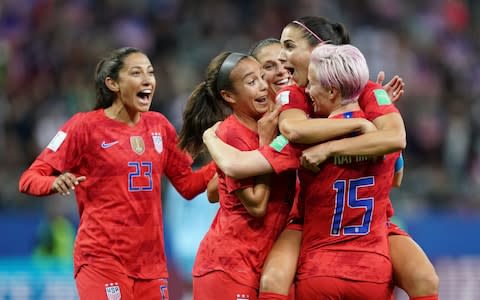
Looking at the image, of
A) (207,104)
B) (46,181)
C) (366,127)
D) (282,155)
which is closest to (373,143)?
(366,127)

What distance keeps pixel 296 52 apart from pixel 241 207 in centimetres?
93

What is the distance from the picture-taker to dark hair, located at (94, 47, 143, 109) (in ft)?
21.8

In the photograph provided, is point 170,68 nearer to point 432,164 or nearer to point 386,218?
point 432,164

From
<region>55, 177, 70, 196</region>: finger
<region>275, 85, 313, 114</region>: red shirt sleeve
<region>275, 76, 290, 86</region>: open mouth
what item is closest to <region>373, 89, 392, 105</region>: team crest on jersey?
<region>275, 85, 313, 114</region>: red shirt sleeve

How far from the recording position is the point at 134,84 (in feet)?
21.5

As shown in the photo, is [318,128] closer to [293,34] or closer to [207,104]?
[293,34]

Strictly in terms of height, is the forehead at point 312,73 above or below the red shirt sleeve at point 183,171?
above

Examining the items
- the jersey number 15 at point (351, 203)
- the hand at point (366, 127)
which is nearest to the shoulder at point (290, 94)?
the hand at point (366, 127)

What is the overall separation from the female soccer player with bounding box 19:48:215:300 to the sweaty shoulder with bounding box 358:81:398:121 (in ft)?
5.56

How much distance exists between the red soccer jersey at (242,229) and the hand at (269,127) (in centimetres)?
11

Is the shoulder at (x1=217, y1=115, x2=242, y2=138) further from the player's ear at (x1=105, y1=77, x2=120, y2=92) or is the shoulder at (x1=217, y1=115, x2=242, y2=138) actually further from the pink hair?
the player's ear at (x1=105, y1=77, x2=120, y2=92)

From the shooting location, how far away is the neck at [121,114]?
6637mm

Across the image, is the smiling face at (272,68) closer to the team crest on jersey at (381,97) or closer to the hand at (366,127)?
the team crest on jersey at (381,97)

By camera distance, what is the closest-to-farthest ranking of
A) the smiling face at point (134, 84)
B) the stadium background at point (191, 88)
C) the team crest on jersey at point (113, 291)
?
the team crest on jersey at point (113, 291) < the smiling face at point (134, 84) < the stadium background at point (191, 88)
